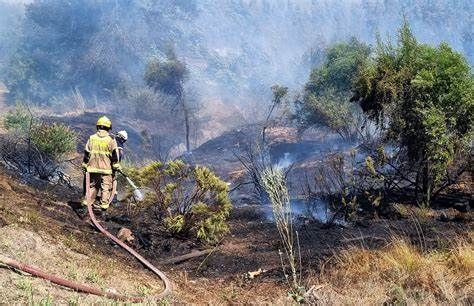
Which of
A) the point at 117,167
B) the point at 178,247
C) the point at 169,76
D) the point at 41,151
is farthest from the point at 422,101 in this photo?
the point at 169,76

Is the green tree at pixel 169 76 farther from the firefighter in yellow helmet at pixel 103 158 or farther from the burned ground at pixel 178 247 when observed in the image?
the burned ground at pixel 178 247

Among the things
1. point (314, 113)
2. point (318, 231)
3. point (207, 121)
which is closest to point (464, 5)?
point (207, 121)

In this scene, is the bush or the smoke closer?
the bush

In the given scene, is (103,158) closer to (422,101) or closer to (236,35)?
(422,101)

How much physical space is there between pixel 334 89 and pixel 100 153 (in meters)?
20.8

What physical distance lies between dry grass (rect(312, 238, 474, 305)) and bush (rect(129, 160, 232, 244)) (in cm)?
223

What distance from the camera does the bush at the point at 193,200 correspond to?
6.77 m

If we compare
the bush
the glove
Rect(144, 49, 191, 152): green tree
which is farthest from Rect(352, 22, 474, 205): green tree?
Rect(144, 49, 191, 152): green tree

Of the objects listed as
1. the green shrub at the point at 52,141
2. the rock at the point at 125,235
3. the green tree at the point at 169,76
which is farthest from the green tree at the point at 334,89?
the rock at the point at 125,235

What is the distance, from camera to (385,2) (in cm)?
6788

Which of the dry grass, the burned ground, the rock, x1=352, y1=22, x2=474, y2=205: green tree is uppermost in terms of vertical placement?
x1=352, y1=22, x2=474, y2=205: green tree

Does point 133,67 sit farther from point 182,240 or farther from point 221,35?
point 182,240

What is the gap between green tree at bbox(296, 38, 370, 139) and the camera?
24.7m

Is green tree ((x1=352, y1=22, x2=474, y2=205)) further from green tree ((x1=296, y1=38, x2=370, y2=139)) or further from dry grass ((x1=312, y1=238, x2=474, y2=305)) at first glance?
green tree ((x1=296, y1=38, x2=370, y2=139))
